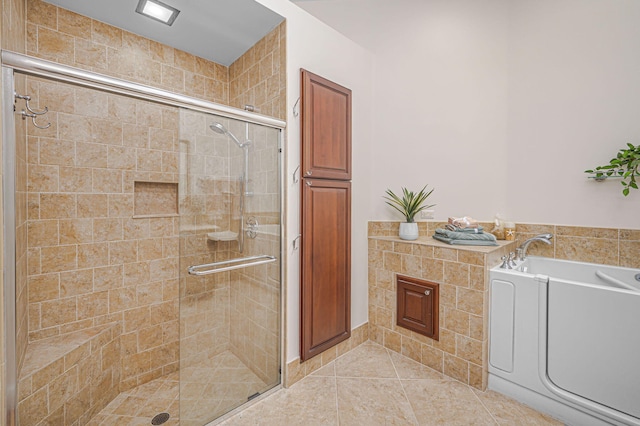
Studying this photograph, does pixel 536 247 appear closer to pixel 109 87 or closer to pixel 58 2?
pixel 109 87

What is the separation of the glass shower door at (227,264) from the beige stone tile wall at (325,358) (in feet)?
0.34

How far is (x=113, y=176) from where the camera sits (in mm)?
1938

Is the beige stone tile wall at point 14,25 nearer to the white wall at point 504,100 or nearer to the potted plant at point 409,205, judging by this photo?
the white wall at point 504,100

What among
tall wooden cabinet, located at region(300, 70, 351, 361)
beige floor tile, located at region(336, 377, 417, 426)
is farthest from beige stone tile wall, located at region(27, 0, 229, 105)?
beige floor tile, located at region(336, 377, 417, 426)

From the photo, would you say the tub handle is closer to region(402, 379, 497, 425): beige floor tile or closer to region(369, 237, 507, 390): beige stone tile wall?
region(369, 237, 507, 390): beige stone tile wall

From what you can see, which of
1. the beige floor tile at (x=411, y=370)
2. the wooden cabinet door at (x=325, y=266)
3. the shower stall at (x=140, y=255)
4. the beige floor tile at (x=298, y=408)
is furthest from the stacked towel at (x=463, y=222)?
the beige floor tile at (x=298, y=408)

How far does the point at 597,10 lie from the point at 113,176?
3.57 meters

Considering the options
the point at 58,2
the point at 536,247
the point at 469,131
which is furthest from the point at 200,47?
the point at 536,247

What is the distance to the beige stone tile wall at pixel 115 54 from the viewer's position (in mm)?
1702

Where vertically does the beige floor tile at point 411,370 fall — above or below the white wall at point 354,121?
→ below

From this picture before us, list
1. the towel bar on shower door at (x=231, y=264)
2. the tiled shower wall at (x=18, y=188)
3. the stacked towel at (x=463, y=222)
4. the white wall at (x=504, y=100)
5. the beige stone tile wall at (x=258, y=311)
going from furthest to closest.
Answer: the stacked towel at (x=463, y=222), the white wall at (x=504, y=100), the beige stone tile wall at (x=258, y=311), the towel bar on shower door at (x=231, y=264), the tiled shower wall at (x=18, y=188)

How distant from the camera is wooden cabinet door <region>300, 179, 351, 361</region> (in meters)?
1.91

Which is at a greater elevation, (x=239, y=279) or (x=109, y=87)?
(x=109, y=87)

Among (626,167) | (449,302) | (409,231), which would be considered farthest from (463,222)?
(626,167)
